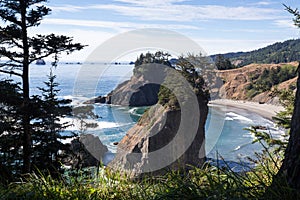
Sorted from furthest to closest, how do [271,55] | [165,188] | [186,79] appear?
1. [271,55]
2. [186,79]
3. [165,188]

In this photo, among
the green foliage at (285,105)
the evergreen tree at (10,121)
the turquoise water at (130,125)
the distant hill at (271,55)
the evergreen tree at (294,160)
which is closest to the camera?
the evergreen tree at (294,160)

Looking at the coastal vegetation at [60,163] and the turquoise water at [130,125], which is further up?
the coastal vegetation at [60,163]

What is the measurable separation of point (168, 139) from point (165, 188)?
1703cm

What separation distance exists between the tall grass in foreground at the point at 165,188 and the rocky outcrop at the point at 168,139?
49.2 feet

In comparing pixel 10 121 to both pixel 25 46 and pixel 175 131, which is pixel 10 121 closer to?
pixel 25 46

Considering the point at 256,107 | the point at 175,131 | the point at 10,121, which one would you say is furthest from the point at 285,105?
the point at 256,107

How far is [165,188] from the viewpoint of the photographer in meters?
2.50

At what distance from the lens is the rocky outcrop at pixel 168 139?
18.4 m

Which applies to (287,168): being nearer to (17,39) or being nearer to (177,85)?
(17,39)

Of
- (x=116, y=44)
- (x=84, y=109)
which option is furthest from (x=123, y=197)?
(x=84, y=109)

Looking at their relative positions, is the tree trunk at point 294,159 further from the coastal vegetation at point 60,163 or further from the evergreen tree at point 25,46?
the evergreen tree at point 25,46

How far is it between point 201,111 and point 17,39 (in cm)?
1321

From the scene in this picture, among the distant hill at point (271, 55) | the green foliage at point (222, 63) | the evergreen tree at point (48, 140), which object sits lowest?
the evergreen tree at point (48, 140)

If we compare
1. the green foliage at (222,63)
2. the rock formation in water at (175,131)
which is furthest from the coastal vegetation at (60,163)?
the green foliage at (222,63)
